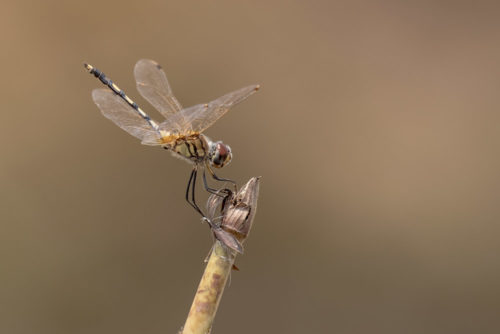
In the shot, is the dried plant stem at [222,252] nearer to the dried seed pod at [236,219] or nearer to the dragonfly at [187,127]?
the dried seed pod at [236,219]

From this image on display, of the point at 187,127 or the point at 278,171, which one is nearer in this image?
the point at 187,127

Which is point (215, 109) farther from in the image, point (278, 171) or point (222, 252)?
point (278, 171)

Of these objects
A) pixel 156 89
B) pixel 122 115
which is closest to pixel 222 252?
pixel 122 115

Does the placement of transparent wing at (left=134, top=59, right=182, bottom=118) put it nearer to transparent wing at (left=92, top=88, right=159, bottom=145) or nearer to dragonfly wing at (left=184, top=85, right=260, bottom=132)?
transparent wing at (left=92, top=88, right=159, bottom=145)

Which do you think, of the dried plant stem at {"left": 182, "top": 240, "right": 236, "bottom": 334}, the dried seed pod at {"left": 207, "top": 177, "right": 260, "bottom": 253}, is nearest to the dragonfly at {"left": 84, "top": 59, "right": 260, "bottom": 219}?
the dried seed pod at {"left": 207, "top": 177, "right": 260, "bottom": 253}

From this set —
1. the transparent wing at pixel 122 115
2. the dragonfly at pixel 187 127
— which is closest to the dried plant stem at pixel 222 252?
the dragonfly at pixel 187 127
